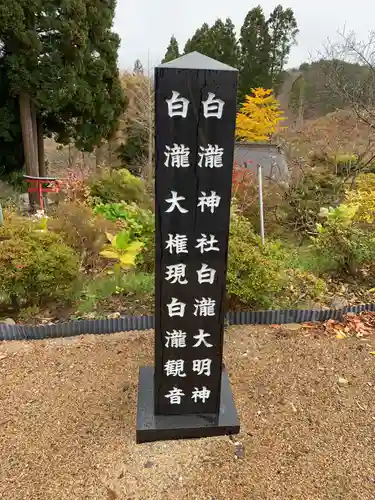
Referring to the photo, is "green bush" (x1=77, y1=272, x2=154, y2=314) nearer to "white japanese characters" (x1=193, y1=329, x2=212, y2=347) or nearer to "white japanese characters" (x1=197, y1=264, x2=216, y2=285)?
"white japanese characters" (x1=193, y1=329, x2=212, y2=347)

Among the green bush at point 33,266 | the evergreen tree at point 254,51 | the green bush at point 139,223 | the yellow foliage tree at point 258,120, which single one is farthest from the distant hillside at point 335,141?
the green bush at point 33,266

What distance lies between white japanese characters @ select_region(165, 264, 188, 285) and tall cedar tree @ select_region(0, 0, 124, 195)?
24.8 feet

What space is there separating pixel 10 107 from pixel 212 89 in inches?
333

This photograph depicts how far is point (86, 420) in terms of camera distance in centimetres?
226

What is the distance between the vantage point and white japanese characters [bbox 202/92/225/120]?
1.59m

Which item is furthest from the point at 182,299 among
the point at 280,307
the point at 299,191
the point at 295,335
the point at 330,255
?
the point at 299,191

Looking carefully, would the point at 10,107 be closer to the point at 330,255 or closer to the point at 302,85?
the point at 330,255

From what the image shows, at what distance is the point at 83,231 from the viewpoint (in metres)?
4.39

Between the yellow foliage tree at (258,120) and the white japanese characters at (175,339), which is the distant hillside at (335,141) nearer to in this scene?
the yellow foliage tree at (258,120)

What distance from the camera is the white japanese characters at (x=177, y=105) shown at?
1.57 metres

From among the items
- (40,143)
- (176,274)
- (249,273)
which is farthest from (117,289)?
(40,143)

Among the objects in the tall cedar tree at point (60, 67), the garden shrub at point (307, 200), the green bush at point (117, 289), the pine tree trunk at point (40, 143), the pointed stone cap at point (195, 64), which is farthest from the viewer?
the pine tree trunk at point (40, 143)

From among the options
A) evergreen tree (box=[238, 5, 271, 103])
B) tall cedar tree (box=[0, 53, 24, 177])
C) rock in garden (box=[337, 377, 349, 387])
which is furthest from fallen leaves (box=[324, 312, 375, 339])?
evergreen tree (box=[238, 5, 271, 103])

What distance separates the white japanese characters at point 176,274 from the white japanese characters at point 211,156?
51 centimetres
